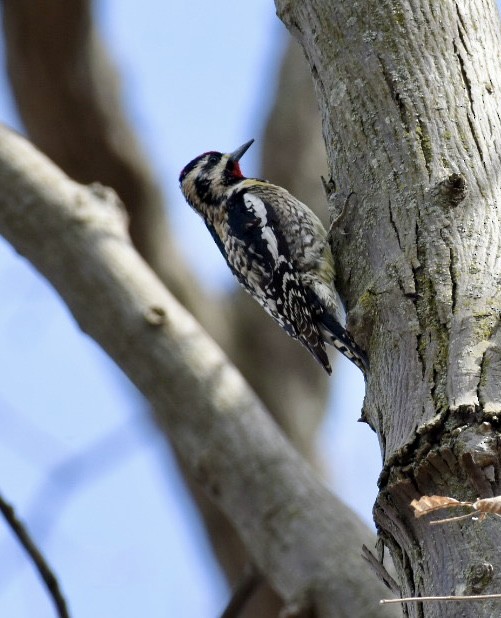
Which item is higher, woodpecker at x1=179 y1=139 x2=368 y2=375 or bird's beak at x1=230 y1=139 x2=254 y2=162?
bird's beak at x1=230 y1=139 x2=254 y2=162

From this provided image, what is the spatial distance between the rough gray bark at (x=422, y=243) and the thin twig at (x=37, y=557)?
110 centimetres

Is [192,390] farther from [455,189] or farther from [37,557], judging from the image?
[455,189]

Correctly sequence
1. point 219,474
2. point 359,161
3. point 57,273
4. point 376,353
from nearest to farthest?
point 376,353 → point 359,161 → point 219,474 → point 57,273

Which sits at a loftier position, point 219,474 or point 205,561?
point 219,474

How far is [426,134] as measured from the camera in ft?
9.06

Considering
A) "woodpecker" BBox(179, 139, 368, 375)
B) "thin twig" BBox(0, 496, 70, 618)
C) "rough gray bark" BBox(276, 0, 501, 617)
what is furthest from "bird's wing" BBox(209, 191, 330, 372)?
"thin twig" BBox(0, 496, 70, 618)

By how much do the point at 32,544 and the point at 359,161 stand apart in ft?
5.06

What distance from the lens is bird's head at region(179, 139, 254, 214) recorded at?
5.34 m

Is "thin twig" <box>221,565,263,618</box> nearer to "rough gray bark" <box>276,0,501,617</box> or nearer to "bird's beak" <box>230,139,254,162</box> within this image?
"rough gray bark" <box>276,0,501,617</box>

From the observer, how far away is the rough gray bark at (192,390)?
13.0 feet

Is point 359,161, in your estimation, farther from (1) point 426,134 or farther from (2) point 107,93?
(2) point 107,93

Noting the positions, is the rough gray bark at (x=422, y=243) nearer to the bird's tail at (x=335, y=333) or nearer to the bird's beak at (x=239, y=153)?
the bird's tail at (x=335, y=333)

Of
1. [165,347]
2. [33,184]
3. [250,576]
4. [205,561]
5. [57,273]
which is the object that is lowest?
[205,561]

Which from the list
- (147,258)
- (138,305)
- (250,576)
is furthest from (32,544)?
(147,258)
